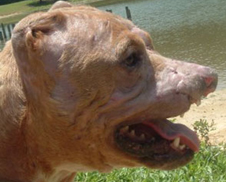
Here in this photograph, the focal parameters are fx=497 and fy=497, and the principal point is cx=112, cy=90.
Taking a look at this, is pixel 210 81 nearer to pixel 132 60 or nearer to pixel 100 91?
pixel 132 60

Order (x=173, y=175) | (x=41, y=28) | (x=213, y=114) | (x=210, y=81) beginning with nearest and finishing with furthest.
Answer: (x=41, y=28) < (x=210, y=81) < (x=173, y=175) < (x=213, y=114)

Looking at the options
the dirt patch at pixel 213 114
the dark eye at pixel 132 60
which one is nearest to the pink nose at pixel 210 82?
the dark eye at pixel 132 60

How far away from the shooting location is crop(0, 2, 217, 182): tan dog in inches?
113

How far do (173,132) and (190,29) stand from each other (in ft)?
61.8

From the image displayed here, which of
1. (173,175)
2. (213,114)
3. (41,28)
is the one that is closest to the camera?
(41,28)

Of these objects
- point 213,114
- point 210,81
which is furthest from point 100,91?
point 213,114

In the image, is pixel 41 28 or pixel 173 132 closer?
pixel 41 28

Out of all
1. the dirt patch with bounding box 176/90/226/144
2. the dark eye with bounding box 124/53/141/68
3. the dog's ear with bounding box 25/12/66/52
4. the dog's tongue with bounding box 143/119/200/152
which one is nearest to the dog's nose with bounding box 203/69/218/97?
the dog's tongue with bounding box 143/119/200/152

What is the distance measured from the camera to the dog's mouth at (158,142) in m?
3.03

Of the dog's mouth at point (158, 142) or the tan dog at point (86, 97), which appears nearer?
the tan dog at point (86, 97)

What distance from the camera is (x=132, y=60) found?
2957 mm

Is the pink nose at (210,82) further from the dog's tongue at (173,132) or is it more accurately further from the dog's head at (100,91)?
the dog's tongue at (173,132)

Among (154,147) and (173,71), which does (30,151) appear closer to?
(154,147)

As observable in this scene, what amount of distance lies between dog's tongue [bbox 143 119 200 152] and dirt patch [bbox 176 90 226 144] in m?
5.28
